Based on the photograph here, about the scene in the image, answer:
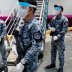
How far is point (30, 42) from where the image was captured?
529cm

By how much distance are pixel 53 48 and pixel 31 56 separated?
11.9 ft

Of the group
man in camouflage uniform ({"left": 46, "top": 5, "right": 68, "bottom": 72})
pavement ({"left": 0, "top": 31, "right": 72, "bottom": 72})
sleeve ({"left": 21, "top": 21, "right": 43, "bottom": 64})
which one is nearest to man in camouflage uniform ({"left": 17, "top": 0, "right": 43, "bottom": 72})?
sleeve ({"left": 21, "top": 21, "right": 43, "bottom": 64})

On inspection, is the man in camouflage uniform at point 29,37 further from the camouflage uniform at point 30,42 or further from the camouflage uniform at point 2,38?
the camouflage uniform at point 2,38

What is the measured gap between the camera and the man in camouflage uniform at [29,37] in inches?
204

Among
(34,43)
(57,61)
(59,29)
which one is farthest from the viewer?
(57,61)

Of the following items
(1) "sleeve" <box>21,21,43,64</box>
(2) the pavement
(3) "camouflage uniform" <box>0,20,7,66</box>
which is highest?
(1) "sleeve" <box>21,21,43,64</box>

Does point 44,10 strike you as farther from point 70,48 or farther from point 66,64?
point 66,64

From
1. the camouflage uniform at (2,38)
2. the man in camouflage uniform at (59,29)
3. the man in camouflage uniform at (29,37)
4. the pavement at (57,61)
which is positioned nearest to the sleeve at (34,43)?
the man in camouflage uniform at (29,37)

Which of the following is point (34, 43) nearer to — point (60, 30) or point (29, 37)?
point (29, 37)

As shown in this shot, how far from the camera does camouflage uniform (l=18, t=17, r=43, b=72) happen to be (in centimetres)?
517

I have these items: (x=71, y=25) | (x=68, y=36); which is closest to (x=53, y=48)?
(x=68, y=36)

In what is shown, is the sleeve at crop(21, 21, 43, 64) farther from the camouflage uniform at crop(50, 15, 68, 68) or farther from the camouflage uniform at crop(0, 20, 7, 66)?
the camouflage uniform at crop(50, 15, 68, 68)

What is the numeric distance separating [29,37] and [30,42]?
82 millimetres

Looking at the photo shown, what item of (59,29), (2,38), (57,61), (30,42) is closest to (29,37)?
(30,42)
